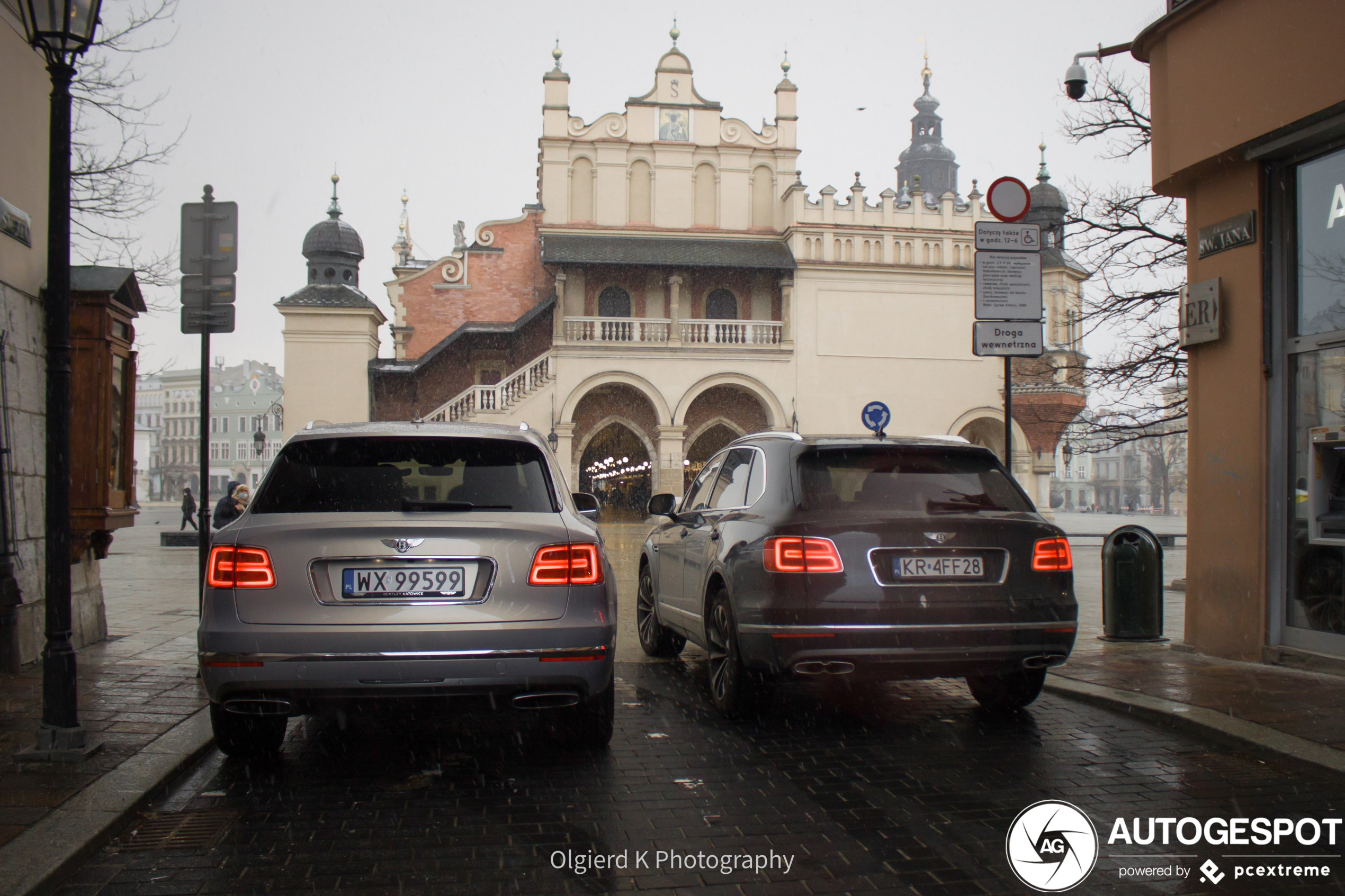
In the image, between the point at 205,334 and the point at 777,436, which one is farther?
the point at 205,334

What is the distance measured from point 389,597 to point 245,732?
1.18 m

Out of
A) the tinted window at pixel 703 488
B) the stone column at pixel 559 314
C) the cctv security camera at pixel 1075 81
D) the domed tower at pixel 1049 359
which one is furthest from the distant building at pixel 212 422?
the tinted window at pixel 703 488

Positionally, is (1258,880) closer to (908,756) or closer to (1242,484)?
(908,756)

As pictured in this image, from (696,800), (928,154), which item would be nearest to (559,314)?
(696,800)

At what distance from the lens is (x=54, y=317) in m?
5.19

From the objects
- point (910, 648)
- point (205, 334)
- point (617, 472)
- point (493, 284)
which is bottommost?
point (910, 648)

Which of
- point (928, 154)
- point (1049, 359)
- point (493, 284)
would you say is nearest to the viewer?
point (1049, 359)

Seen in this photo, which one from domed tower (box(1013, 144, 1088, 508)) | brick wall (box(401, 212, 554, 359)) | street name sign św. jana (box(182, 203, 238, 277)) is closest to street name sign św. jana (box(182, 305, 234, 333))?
street name sign św. jana (box(182, 203, 238, 277))

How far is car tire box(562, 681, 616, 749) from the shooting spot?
5.31 metres

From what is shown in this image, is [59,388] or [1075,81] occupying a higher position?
[1075,81]

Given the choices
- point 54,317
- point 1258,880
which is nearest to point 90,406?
point 54,317

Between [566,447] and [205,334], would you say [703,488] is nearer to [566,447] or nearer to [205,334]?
[205,334]

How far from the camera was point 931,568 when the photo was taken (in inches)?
220

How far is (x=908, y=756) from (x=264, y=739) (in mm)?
3131
